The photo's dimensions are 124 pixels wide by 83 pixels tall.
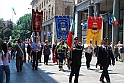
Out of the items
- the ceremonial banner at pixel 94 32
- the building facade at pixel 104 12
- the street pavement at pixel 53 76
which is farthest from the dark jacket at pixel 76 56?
the building facade at pixel 104 12

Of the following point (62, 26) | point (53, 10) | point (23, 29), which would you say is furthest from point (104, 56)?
point (23, 29)

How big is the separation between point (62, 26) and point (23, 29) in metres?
92.9

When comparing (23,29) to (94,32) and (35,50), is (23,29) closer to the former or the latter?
(94,32)

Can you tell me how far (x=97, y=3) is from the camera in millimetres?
34500

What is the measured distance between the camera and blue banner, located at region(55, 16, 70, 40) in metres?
19.6

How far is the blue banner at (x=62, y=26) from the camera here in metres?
19.6

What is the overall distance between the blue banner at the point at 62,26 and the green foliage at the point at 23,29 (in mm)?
89982

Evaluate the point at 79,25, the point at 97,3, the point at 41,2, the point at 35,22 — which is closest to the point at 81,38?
the point at 79,25

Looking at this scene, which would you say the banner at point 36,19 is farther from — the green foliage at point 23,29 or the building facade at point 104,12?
the green foliage at point 23,29

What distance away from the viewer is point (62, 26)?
19859 mm

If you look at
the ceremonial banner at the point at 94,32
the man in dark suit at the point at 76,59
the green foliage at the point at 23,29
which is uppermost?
the green foliage at the point at 23,29

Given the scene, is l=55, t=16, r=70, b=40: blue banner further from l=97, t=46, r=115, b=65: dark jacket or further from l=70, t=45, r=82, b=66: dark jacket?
l=70, t=45, r=82, b=66: dark jacket

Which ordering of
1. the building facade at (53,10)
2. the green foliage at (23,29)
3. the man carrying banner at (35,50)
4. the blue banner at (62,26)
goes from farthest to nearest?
the green foliage at (23,29) < the building facade at (53,10) < the blue banner at (62,26) < the man carrying banner at (35,50)

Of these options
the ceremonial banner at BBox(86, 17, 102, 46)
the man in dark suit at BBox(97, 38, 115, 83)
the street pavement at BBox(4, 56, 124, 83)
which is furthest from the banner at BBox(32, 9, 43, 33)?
the man in dark suit at BBox(97, 38, 115, 83)
